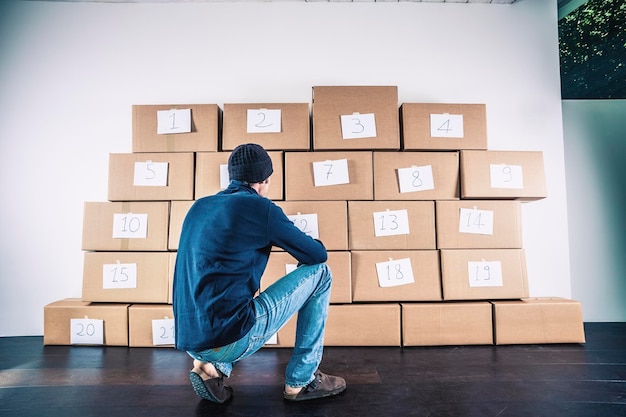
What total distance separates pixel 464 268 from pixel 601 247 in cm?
106

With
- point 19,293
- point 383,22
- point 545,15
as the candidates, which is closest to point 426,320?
point 383,22

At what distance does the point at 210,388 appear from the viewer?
1131mm

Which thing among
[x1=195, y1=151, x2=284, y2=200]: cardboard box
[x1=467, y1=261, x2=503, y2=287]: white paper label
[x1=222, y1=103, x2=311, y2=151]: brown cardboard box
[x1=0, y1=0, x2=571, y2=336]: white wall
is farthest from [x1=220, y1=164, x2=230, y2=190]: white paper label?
[x1=467, y1=261, x2=503, y2=287]: white paper label

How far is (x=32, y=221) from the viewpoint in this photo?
6.54 feet

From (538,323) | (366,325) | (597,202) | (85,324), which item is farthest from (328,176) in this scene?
(597,202)

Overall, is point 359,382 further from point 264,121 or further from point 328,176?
point 264,121

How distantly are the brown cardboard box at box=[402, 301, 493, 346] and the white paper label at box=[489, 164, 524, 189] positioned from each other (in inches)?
23.8

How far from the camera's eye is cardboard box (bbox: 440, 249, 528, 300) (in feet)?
5.59

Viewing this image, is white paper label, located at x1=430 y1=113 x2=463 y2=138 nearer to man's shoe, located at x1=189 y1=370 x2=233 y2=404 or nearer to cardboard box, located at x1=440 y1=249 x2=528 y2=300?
cardboard box, located at x1=440 y1=249 x2=528 y2=300

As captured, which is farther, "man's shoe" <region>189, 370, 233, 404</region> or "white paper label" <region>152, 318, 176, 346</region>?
"white paper label" <region>152, 318, 176, 346</region>

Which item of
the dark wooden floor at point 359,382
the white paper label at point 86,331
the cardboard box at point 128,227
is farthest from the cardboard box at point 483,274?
the white paper label at point 86,331

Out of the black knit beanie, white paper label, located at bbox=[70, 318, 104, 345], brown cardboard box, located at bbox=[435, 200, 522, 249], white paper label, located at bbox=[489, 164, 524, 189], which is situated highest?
white paper label, located at bbox=[489, 164, 524, 189]

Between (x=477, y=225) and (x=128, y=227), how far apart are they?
1.74 meters

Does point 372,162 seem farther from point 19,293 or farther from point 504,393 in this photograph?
point 19,293
